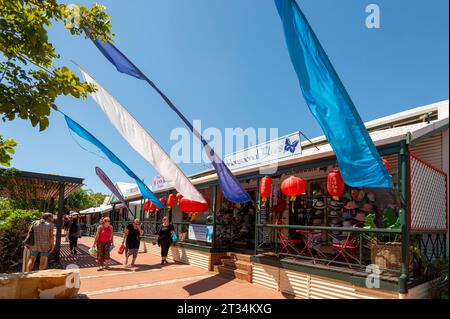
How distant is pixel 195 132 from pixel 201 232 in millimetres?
4786

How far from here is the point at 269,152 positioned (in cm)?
1033

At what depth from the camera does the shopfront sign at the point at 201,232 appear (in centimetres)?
1033

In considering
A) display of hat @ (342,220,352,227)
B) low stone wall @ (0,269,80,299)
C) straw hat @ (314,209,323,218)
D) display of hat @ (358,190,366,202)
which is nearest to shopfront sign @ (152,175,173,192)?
straw hat @ (314,209,323,218)

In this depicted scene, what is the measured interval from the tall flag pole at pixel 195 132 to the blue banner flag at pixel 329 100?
3.36 metres

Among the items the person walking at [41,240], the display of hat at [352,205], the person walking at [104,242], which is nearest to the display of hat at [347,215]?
the display of hat at [352,205]

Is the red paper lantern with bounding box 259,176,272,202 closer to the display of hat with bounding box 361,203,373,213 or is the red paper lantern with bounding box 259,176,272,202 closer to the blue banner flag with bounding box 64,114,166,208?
the display of hat with bounding box 361,203,373,213

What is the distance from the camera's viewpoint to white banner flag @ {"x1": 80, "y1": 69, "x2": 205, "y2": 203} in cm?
742

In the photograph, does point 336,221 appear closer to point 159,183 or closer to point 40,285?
point 40,285

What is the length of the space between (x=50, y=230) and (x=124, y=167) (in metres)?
3.15

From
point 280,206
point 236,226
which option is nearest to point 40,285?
point 280,206

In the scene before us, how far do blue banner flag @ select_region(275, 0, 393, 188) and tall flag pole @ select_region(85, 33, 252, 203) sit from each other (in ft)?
11.0
